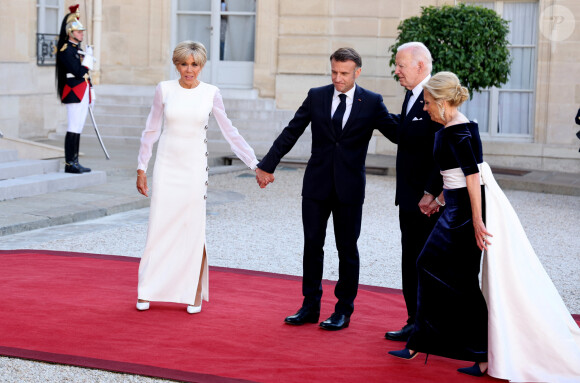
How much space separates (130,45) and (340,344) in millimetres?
12352

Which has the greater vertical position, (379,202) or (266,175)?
(266,175)

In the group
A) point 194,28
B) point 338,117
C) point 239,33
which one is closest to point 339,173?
point 338,117

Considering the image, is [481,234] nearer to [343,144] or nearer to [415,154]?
[415,154]

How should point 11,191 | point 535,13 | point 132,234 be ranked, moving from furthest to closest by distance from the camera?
point 535,13
point 11,191
point 132,234

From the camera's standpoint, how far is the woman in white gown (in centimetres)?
565

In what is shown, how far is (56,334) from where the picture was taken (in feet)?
16.5

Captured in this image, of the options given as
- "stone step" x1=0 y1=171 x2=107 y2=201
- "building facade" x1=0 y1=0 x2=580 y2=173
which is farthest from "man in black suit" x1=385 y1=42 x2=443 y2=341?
"building facade" x1=0 y1=0 x2=580 y2=173

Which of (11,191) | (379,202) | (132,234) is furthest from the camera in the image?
(379,202)

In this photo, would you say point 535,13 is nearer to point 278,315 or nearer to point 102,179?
point 102,179

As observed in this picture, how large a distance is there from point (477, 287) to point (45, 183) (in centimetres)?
653

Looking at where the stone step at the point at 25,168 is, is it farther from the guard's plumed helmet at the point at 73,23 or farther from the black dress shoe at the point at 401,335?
the black dress shoe at the point at 401,335

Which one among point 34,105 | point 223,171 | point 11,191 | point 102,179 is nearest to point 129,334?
point 11,191

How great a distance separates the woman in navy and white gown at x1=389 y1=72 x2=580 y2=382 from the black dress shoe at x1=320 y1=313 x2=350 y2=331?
2.06 ft

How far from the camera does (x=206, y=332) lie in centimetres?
517
